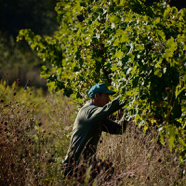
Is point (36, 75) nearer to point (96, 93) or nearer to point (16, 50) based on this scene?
point (16, 50)

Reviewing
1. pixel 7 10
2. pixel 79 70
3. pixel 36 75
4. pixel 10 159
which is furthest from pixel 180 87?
pixel 7 10

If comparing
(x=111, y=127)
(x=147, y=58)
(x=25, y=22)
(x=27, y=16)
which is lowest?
(x=111, y=127)

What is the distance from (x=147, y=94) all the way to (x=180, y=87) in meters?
0.56

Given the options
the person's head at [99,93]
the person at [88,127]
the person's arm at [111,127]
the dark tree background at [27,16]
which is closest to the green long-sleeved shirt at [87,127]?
the person at [88,127]

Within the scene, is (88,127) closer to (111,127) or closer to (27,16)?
(111,127)

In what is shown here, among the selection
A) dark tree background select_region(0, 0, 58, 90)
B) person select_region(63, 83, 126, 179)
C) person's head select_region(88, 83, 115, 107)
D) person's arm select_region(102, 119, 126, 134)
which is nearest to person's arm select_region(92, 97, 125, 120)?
person select_region(63, 83, 126, 179)

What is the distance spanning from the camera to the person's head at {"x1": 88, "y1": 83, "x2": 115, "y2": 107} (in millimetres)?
3551

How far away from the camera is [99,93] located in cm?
358

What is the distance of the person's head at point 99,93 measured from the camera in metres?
3.55

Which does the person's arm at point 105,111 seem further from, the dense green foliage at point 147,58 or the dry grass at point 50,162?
the dry grass at point 50,162

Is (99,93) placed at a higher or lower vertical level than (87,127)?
higher

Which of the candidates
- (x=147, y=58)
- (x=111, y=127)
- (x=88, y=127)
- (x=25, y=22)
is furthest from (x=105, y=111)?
(x=25, y=22)

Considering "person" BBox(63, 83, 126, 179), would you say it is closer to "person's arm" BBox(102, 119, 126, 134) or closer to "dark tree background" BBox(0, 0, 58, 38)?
"person's arm" BBox(102, 119, 126, 134)

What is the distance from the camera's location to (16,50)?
17562mm
